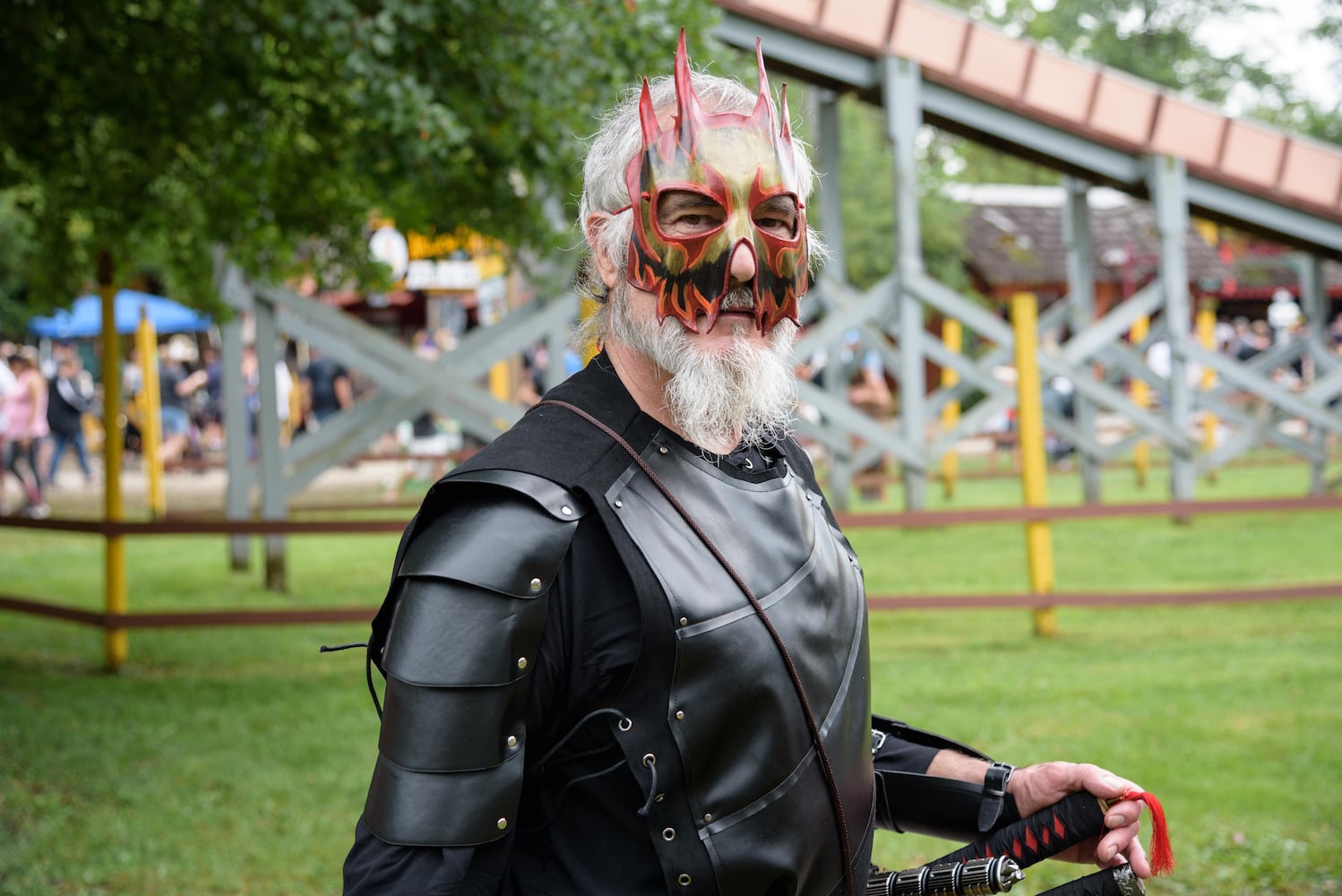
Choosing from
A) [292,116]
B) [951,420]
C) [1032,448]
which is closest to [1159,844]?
[292,116]

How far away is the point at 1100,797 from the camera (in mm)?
2062

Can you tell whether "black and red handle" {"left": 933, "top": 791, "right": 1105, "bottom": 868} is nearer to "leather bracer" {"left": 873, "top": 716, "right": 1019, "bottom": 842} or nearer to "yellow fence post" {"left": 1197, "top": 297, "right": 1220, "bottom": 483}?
"leather bracer" {"left": 873, "top": 716, "right": 1019, "bottom": 842}

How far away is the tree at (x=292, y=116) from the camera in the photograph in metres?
6.00

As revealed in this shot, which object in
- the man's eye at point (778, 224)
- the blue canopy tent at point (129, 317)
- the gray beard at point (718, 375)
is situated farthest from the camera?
the blue canopy tent at point (129, 317)

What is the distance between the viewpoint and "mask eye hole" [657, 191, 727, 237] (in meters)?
1.97

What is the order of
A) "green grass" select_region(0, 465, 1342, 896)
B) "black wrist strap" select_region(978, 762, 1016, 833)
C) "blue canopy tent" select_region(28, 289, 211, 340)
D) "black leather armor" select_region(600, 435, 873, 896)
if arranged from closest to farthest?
"black leather armor" select_region(600, 435, 873, 896) → "black wrist strap" select_region(978, 762, 1016, 833) → "green grass" select_region(0, 465, 1342, 896) → "blue canopy tent" select_region(28, 289, 211, 340)

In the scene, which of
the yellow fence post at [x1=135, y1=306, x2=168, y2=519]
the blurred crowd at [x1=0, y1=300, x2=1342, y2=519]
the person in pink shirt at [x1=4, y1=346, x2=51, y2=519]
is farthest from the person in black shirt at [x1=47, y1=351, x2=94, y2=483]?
the yellow fence post at [x1=135, y1=306, x2=168, y2=519]

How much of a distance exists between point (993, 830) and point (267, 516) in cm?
825

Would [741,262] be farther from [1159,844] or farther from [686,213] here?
[1159,844]

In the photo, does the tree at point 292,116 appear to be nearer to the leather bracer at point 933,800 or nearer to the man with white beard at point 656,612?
the man with white beard at point 656,612

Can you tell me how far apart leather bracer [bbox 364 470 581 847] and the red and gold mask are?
0.43 meters

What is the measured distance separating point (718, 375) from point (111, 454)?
704 centimetres

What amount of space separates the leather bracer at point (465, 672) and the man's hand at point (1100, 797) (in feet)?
2.94

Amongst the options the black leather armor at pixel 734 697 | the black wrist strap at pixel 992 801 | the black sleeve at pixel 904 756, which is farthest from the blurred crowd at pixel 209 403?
the black leather armor at pixel 734 697
